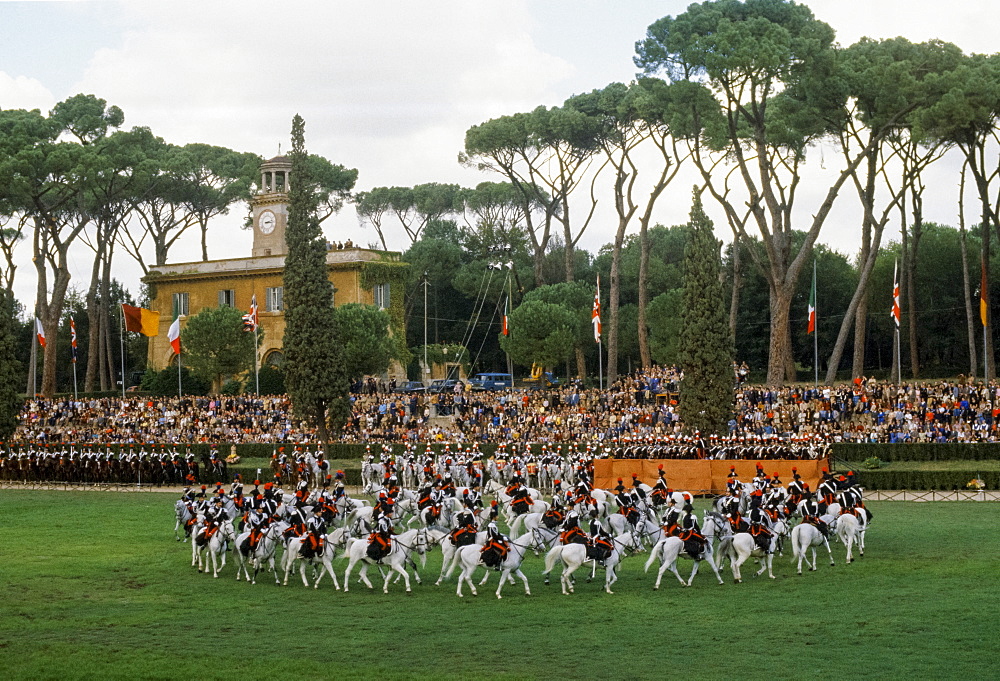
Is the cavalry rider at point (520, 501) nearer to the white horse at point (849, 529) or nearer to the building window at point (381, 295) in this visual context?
the white horse at point (849, 529)

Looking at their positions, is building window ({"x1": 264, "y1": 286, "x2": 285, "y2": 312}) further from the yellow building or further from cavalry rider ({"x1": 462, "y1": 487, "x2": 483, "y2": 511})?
cavalry rider ({"x1": 462, "y1": 487, "x2": 483, "y2": 511})

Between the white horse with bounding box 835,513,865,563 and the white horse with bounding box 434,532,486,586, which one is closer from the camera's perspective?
the white horse with bounding box 434,532,486,586

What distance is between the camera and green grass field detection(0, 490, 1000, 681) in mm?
16406

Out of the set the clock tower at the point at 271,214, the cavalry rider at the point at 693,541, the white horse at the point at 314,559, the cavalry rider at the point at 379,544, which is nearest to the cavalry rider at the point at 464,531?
the cavalry rider at the point at 379,544

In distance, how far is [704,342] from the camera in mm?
48062

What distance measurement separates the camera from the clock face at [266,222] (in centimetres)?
8462

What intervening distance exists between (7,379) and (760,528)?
4316cm

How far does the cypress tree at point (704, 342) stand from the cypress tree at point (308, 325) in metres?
16.6

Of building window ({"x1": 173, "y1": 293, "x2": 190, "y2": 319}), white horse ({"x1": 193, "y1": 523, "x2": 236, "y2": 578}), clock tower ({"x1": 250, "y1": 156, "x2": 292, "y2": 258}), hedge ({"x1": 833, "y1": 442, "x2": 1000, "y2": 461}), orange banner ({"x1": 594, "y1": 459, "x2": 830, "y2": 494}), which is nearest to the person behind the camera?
white horse ({"x1": 193, "y1": 523, "x2": 236, "y2": 578})

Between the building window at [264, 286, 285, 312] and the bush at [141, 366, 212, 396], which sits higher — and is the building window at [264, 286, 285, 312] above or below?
above

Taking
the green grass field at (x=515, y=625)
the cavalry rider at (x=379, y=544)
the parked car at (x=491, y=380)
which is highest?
the parked car at (x=491, y=380)

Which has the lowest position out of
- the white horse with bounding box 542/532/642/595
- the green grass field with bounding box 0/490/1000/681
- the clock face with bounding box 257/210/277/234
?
the green grass field with bounding box 0/490/1000/681

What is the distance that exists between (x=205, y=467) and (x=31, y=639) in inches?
1206

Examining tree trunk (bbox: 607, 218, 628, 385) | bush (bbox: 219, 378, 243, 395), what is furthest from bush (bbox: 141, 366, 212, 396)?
tree trunk (bbox: 607, 218, 628, 385)
